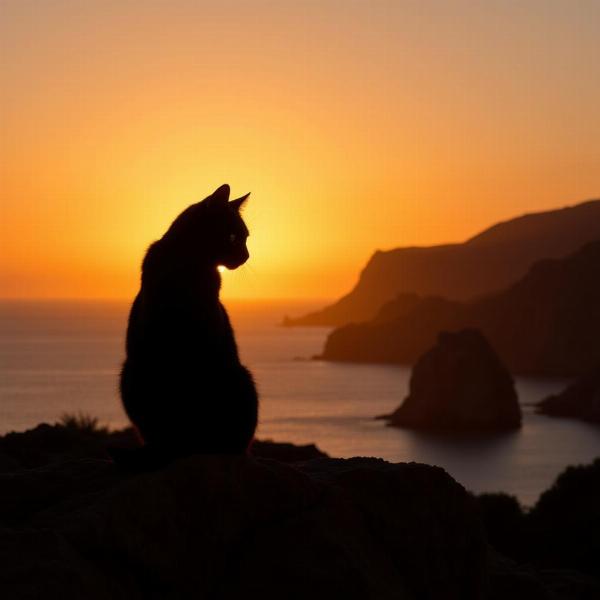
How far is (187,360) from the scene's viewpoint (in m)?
9.00

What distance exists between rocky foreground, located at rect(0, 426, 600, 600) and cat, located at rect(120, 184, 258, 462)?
1.06 feet

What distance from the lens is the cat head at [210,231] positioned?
9.25 m

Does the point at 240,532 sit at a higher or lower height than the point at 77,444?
higher

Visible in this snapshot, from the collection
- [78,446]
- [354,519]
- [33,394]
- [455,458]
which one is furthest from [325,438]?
[354,519]

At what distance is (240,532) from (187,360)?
5.00 feet

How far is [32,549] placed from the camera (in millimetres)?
7203

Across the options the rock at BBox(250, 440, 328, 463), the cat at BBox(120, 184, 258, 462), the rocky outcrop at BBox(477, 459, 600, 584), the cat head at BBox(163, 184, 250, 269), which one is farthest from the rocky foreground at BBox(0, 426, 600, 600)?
the rocky outcrop at BBox(477, 459, 600, 584)

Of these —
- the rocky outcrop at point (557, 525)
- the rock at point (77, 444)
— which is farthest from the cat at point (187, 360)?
the rocky outcrop at point (557, 525)

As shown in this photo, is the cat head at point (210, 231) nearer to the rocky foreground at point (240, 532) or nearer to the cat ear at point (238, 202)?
the cat ear at point (238, 202)

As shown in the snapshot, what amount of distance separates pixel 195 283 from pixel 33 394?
197 meters

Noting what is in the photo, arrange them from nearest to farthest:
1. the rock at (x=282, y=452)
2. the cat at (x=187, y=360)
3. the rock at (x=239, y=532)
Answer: the rock at (x=239, y=532) → the cat at (x=187, y=360) → the rock at (x=282, y=452)

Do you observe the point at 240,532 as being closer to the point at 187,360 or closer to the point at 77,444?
the point at 187,360

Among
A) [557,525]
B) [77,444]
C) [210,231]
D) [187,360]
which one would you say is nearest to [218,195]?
[210,231]

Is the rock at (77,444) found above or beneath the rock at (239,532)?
beneath
